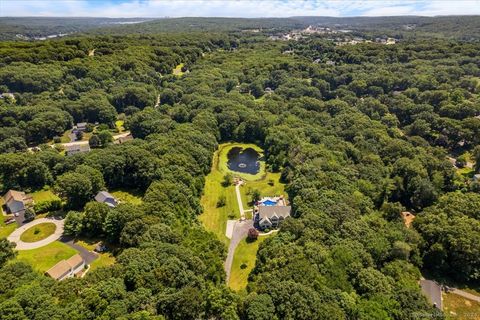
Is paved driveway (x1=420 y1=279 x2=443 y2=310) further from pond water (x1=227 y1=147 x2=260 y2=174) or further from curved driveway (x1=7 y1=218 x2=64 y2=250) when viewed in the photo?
curved driveway (x1=7 y1=218 x2=64 y2=250)

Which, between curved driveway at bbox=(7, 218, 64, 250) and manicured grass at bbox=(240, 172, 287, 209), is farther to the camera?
manicured grass at bbox=(240, 172, 287, 209)

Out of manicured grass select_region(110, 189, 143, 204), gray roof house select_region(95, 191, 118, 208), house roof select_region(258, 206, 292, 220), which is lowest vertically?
manicured grass select_region(110, 189, 143, 204)

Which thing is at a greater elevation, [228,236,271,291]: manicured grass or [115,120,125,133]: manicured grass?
[115,120,125,133]: manicured grass

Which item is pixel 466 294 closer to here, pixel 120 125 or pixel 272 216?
pixel 272 216

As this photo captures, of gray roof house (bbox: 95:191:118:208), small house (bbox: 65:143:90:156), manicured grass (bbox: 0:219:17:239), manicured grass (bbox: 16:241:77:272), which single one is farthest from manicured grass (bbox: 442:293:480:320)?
small house (bbox: 65:143:90:156)

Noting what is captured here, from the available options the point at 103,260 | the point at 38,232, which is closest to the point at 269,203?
the point at 103,260

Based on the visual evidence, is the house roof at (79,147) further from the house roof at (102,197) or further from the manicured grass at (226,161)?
the manicured grass at (226,161)

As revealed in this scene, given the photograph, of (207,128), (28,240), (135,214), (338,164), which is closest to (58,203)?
(28,240)
